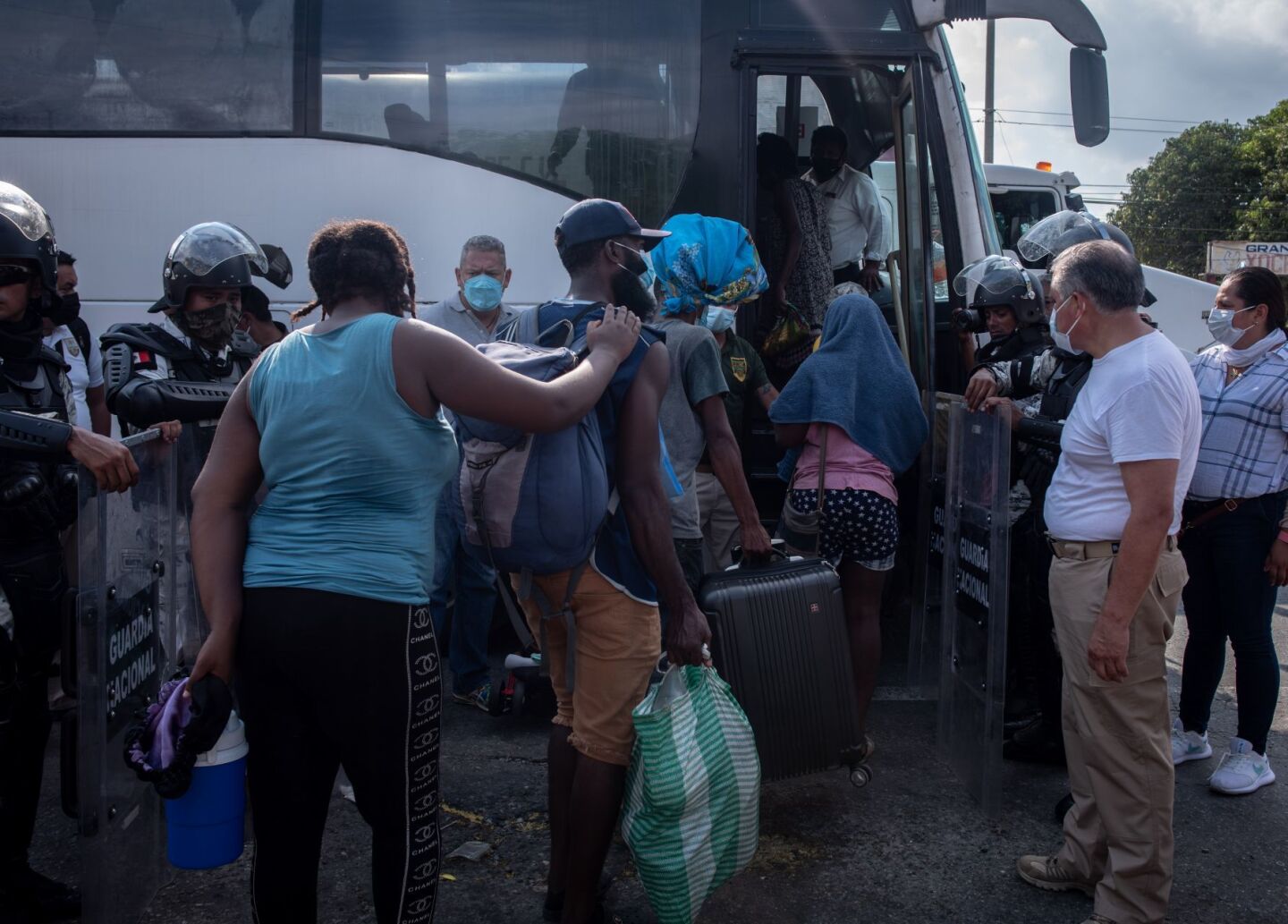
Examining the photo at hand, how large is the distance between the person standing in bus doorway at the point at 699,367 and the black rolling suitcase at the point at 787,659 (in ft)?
0.85

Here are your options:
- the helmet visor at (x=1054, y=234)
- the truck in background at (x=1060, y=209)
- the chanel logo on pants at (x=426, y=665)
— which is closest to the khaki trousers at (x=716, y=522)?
the helmet visor at (x=1054, y=234)

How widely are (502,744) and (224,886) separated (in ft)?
4.45

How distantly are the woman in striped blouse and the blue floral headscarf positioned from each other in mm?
1790

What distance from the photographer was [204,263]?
3.32m

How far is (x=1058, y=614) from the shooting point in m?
3.10

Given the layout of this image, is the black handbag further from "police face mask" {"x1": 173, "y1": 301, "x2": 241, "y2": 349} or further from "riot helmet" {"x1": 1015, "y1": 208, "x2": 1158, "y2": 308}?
"police face mask" {"x1": 173, "y1": 301, "x2": 241, "y2": 349}

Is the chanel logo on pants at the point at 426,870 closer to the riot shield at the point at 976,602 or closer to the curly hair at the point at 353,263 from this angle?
the curly hair at the point at 353,263

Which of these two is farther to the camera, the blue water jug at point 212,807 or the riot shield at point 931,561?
the riot shield at point 931,561

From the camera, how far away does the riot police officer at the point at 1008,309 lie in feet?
14.4

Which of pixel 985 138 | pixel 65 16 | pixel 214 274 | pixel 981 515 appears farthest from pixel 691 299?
pixel 985 138

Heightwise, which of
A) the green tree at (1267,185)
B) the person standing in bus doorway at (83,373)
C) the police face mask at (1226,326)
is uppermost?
the green tree at (1267,185)

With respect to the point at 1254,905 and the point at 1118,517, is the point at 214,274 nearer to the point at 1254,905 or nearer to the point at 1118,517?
the point at 1118,517

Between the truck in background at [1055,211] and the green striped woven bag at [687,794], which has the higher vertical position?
the truck in background at [1055,211]

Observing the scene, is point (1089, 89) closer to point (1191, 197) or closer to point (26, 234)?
point (26, 234)
